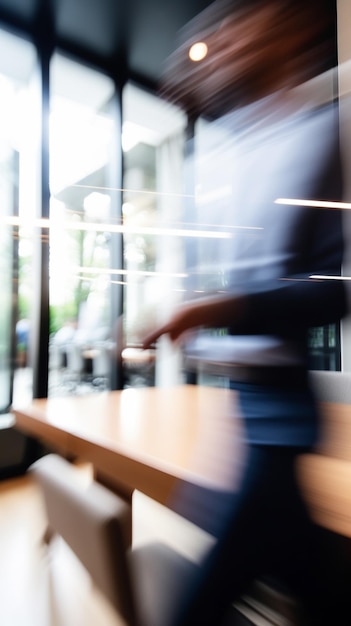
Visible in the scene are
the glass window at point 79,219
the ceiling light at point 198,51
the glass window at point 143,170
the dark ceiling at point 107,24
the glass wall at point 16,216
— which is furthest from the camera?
the glass window at point 143,170

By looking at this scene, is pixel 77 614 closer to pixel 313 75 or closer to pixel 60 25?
pixel 313 75

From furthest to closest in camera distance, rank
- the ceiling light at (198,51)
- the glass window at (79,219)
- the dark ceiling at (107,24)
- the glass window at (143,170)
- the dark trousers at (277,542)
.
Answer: the glass window at (143,170) → the glass window at (79,219) → the dark ceiling at (107,24) → the ceiling light at (198,51) → the dark trousers at (277,542)

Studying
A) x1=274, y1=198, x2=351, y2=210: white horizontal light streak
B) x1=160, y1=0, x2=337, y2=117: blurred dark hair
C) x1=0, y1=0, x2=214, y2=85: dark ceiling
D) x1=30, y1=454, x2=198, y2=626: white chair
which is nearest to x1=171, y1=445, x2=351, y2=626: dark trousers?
x1=30, y1=454, x2=198, y2=626: white chair

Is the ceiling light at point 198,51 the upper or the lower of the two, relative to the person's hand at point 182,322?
upper

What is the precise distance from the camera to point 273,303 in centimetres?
59

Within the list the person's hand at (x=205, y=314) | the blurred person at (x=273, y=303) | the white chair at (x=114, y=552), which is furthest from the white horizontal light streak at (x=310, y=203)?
the white chair at (x=114, y=552)

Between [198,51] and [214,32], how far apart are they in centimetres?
6

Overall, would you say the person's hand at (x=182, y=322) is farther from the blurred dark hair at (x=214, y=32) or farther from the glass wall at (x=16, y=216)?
the glass wall at (x=16, y=216)

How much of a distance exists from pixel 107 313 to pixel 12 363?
92 centimetres

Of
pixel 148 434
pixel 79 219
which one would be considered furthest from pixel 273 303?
pixel 79 219

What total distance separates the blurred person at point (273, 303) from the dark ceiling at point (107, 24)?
7.91 feet

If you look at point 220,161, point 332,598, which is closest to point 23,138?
point 220,161

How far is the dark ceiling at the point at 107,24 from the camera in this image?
109 inches

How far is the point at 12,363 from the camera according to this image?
117 inches
